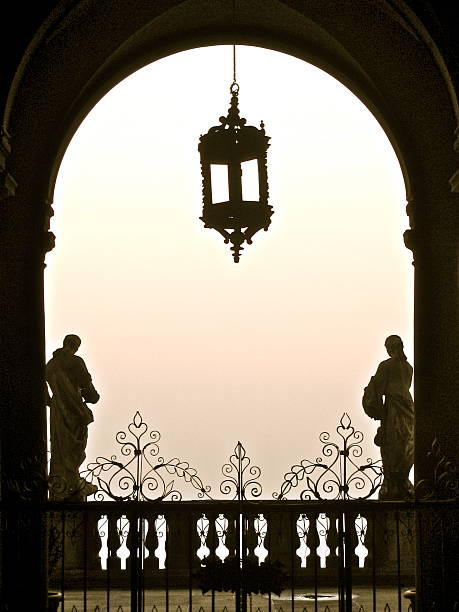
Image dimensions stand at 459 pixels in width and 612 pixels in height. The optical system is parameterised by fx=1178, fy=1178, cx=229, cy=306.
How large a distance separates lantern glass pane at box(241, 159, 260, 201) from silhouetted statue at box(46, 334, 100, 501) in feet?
17.9

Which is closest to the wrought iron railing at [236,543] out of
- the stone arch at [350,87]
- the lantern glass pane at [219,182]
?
the stone arch at [350,87]

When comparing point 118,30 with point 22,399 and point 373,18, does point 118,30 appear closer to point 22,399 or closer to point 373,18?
point 373,18

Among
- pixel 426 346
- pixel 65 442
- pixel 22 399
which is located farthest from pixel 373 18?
pixel 65 442

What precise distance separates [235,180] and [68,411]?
5880mm

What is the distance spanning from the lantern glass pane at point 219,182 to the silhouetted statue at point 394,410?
18.3ft

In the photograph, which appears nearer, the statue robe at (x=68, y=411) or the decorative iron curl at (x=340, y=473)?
the decorative iron curl at (x=340, y=473)

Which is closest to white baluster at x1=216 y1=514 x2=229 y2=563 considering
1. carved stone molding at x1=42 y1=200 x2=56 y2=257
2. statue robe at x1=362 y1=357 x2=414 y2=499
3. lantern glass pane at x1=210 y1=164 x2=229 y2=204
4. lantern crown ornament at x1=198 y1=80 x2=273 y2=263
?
statue robe at x1=362 y1=357 x2=414 y2=499

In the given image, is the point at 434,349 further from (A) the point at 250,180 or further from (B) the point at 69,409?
(B) the point at 69,409

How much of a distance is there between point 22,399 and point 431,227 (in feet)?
14.0

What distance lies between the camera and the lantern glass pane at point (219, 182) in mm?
8836

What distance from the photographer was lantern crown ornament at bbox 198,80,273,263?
8734 millimetres

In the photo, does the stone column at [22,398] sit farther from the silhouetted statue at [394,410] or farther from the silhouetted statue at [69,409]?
the silhouetted statue at [394,410]

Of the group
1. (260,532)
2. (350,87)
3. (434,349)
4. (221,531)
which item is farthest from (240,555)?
(350,87)

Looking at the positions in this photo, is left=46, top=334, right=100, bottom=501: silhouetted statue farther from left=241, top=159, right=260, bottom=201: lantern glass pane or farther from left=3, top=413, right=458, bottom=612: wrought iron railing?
left=241, top=159, right=260, bottom=201: lantern glass pane
